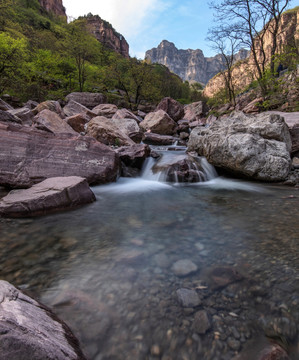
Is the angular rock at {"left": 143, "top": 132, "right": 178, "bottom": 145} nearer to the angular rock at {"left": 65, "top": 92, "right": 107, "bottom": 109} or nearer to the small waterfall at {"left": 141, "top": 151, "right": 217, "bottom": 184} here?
the small waterfall at {"left": 141, "top": 151, "right": 217, "bottom": 184}

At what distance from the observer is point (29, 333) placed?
1.03 metres

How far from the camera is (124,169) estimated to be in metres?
7.44

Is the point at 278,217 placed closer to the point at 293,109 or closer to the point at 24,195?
the point at 24,195

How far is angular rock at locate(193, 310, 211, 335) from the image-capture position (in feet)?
4.88

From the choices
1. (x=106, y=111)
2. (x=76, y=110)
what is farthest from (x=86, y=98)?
(x=76, y=110)

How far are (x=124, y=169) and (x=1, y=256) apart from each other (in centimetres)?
528

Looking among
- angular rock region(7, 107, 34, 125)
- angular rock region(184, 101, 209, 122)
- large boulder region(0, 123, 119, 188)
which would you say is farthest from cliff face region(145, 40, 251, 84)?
large boulder region(0, 123, 119, 188)

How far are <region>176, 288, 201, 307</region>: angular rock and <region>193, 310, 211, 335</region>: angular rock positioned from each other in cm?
11

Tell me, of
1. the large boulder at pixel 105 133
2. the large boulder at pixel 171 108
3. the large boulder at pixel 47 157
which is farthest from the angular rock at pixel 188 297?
the large boulder at pixel 171 108

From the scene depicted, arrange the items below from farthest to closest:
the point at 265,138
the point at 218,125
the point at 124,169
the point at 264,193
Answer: the point at 218,125, the point at 124,169, the point at 265,138, the point at 264,193

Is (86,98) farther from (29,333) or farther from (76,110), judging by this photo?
(29,333)

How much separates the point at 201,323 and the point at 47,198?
3248mm

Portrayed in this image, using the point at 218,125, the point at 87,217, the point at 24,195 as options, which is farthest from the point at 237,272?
the point at 218,125

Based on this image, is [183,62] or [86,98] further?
[183,62]
